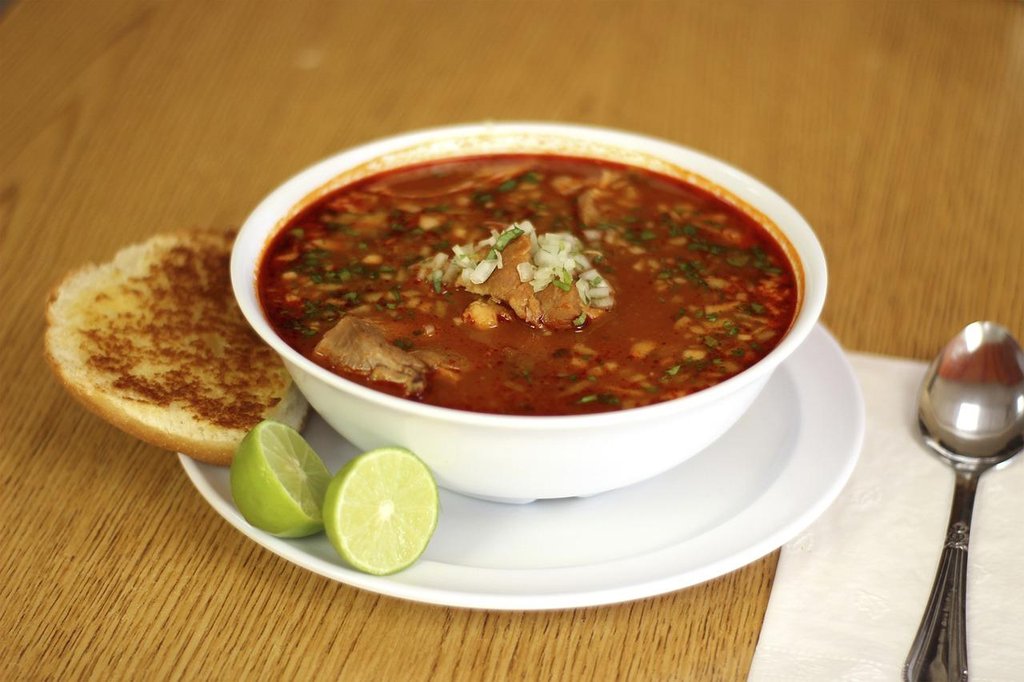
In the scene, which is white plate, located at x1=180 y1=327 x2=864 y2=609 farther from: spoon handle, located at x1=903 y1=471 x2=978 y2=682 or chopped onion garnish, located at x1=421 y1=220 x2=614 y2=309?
chopped onion garnish, located at x1=421 y1=220 x2=614 y2=309

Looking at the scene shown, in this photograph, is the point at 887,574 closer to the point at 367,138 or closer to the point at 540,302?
the point at 540,302

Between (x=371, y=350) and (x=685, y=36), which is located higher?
(x=371, y=350)

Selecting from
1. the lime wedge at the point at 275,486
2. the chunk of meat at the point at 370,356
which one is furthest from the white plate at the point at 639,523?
the chunk of meat at the point at 370,356

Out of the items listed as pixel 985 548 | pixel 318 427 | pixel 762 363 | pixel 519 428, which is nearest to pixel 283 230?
pixel 318 427

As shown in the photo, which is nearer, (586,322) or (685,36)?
(586,322)

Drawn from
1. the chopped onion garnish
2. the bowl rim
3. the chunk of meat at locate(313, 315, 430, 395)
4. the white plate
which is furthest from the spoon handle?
the chunk of meat at locate(313, 315, 430, 395)

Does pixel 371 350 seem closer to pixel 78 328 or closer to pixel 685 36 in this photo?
pixel 78 328

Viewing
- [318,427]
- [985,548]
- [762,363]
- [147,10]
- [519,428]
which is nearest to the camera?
[519,428]

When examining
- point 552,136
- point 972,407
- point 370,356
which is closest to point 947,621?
point 972,407
